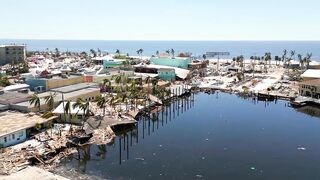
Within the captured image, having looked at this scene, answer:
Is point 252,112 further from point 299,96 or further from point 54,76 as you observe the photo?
point 54,76

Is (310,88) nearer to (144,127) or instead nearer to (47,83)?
(144,127)

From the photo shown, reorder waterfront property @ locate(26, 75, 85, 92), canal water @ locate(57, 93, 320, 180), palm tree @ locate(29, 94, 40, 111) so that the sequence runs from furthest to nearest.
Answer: waterfront property @ locate(26, 75, 85, 92)
palm tree @ locate(29, 94, 40, 111)
canal water @ locate(57, 93, 320, 180)

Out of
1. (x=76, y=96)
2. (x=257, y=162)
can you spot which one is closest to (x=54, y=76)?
(x=76, y=96)

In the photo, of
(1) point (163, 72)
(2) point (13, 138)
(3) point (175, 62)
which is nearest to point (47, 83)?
(2) point (13, 138)

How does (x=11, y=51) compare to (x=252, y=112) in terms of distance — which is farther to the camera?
(x=11, y=51)

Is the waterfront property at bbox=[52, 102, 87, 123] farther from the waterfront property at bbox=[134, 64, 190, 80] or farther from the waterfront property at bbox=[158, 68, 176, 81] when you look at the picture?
the waterfront property at bbox=[158, 68, 176, 81]

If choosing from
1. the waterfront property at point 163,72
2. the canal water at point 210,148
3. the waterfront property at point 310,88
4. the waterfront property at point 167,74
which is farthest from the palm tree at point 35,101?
the waterfront property at point 310,88

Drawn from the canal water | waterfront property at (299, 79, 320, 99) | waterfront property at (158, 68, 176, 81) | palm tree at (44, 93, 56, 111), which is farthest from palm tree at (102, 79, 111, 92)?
waterfront property at (299, 79, 320, 99)
